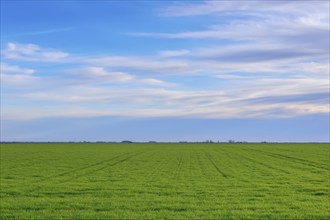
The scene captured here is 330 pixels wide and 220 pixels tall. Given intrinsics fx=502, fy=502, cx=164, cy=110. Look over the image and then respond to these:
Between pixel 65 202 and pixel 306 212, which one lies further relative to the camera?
pixel 65 202

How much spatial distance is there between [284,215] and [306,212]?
1.36 m

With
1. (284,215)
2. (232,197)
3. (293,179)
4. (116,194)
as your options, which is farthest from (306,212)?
(293,179)

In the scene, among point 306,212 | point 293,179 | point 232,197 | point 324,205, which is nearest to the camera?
point 306,212

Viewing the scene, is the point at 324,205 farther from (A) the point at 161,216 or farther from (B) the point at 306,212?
(A) the point at 161,216

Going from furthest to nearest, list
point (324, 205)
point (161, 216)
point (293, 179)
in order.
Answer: point (293, 179)
point (324, 205)
point (161, 216)

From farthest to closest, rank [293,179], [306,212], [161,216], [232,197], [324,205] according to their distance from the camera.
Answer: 1. [293,179]
2. [232,197]
3. [324,205]
4. [306,212]
5. [161,216]

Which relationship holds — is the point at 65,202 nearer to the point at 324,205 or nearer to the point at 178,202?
the point at 178,202

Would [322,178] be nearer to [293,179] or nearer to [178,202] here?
[293,179]

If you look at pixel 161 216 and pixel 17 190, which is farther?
pixel 17 190

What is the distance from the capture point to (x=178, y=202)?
21.2 meters

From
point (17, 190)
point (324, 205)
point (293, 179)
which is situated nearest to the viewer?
point (324, 205)

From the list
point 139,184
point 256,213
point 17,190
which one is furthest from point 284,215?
point 17,190

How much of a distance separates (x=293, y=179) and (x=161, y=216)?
1751cm

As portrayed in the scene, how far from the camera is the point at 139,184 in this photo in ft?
95.3
